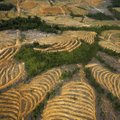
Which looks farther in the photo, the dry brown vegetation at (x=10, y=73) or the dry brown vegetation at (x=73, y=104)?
the dry brown vegetation at (x=10, y=73)

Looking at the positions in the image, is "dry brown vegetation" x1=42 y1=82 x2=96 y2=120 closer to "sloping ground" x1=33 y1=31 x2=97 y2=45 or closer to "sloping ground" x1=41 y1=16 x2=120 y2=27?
"sloping ground" x1=33 y1=31 x2=97 y2=45

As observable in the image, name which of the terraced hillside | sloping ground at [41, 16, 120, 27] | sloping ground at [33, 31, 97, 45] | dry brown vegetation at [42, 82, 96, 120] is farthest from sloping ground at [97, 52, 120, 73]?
sloping ground at [41, 16, 120, 27]

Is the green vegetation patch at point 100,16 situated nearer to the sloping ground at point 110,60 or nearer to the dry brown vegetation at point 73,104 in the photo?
the sloping ground at point 110,60

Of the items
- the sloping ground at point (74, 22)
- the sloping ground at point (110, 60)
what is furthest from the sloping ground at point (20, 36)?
the sloping ground at point (110, 60)

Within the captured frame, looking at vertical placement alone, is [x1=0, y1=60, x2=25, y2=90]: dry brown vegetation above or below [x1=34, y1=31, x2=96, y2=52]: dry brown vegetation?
below

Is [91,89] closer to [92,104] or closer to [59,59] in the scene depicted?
[92,104]

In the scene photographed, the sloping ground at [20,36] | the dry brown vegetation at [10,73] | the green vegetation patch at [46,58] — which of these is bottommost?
the dry brown vegetation at [10,73]

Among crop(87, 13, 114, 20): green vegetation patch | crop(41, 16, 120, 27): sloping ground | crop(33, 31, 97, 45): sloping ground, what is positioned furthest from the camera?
crop(87, 13, 114, 20): green vegetation patch

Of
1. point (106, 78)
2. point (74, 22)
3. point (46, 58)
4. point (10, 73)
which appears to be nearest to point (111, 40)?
point (74, 22)
